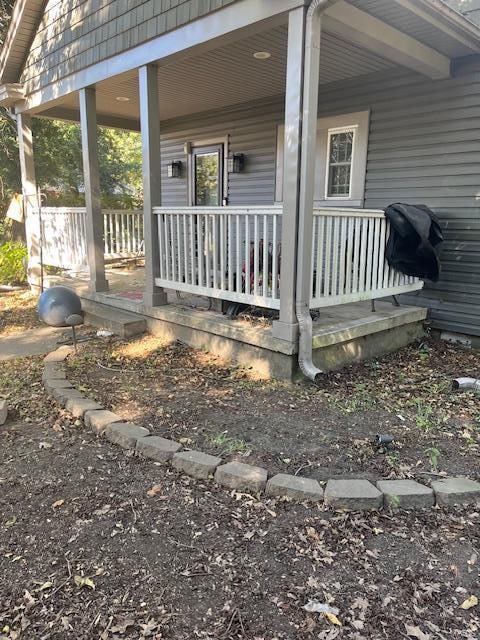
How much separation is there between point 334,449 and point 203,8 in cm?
358

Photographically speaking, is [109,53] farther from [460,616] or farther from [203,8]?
[460,616]

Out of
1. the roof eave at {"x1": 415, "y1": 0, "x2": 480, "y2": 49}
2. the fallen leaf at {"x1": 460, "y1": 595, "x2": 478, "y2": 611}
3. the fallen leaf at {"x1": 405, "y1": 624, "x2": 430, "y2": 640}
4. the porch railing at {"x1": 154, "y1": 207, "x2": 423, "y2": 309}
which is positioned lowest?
the fallen leaf at {"x1": 460, "y1": 595, "x2": 478, "y2": 611}

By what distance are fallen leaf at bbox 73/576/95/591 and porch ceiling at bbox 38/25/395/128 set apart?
157 inches

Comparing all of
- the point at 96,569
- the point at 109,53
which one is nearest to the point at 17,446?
the point at 96,569

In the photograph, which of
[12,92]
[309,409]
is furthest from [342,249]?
[12,92]

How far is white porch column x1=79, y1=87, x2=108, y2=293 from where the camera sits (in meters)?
5.55

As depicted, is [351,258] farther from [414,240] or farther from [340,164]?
[340,164]

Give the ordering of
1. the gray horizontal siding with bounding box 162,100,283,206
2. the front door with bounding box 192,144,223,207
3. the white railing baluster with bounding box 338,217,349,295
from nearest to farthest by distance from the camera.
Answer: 1. the white railing baluster with bounding box 338,217,349,295
2. the gray horizontal siding with bounding box 162,100,283,206
3. the front door with bounding box 192,144,223,207

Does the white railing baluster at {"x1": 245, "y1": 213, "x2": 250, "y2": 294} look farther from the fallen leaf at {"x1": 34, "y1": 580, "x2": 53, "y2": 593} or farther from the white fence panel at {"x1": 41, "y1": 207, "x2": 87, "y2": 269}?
the white fence panel at {"x1": 41, "y1": 207, "x2": 87, "y2": 269}

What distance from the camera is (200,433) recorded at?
2.90 meters

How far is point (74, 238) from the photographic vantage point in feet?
21.5

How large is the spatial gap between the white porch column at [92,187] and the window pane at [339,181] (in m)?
2.85

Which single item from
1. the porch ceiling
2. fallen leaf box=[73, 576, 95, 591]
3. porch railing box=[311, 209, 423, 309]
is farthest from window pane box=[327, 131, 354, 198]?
fallen leaf box=[73, 576, 95, 591]

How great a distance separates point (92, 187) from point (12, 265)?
128 inches
